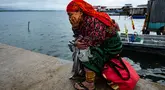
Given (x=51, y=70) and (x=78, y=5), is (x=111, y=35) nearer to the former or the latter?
(x=78, y=5)

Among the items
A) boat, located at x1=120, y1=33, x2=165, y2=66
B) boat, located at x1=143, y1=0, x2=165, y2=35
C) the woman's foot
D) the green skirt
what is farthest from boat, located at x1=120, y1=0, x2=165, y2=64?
the woman's foot

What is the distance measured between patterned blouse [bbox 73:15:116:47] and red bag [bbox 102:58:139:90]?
0.41m

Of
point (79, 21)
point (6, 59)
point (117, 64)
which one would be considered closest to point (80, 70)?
point (117, 64)

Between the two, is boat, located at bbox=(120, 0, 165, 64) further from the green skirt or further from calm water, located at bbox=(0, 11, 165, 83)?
the green skirt

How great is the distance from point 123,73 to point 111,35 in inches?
22.1

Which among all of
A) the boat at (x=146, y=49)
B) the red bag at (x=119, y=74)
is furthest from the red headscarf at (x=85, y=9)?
the boat at (x=146, y=49)

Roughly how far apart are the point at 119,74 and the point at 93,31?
0.71 m

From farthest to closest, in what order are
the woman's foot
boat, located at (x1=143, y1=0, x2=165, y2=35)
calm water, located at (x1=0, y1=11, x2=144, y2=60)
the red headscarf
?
calm water, located at (x1=0, y1=11, x2=144, y2=60), boat, located at (x1=143, y1=0, x2=165, y2=35), the woman's foot, the red headscarf

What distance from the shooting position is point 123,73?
8.26ft

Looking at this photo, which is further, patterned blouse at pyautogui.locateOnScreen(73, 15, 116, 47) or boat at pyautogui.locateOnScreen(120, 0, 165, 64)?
boat at pyautogui.locateOnScreen(120, 0, 165, 64)

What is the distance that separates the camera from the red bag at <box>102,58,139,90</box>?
246 cm

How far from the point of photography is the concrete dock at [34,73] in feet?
8.95

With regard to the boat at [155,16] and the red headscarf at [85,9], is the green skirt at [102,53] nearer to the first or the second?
the red headscarf at [85,9]

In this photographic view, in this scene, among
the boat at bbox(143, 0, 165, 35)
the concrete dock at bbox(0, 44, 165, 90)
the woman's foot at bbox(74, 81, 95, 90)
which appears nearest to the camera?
the woman's foot at bbox(74, 81, 95, 90)
